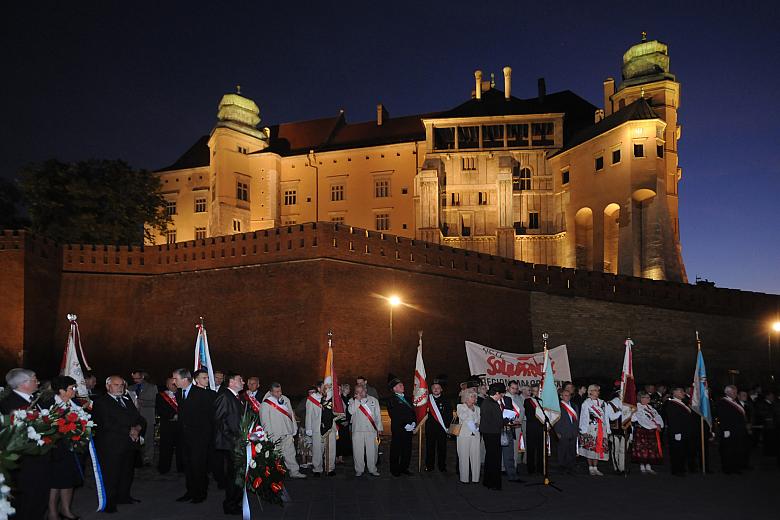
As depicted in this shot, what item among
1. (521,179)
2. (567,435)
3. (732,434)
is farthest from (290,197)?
(732,434)

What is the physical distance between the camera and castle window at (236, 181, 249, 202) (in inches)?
2159

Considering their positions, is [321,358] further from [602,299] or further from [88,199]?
[88,199]

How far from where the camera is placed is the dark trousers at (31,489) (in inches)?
294

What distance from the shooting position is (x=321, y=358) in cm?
2575

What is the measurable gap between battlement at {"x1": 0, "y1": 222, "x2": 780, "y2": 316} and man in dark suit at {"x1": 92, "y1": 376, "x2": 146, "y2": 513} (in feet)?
56.5

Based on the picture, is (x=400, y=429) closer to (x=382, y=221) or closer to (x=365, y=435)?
(x=365, y=435)

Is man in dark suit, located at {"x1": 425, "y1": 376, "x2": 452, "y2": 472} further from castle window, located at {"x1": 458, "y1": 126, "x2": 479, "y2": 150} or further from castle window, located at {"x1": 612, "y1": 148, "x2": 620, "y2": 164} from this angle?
castle window, located at {"x1": 458, "y1": 126, "x2": 479, "y2": 150}

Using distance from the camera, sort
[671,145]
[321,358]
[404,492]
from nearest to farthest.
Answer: [404,492] < [321,358] < [671,145]

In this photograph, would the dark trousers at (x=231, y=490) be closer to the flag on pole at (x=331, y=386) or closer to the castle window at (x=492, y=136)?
the flag on pole at (x=331, y=386)

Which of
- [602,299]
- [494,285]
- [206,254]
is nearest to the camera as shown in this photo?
[206,254]

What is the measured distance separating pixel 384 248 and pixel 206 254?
7532 mm

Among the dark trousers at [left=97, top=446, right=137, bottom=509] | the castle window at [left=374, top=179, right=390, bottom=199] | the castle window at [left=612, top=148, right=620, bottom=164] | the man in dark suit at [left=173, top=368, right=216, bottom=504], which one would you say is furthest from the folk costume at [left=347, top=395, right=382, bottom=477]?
the castle window at [left=374, top=179, right=390, bottom=199]

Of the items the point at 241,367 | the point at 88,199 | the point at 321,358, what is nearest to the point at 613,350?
the point at 321,358

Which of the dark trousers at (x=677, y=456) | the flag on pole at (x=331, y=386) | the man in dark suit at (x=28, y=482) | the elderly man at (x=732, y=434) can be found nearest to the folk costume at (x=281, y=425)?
the flag on pole at (x=331, y=386)
